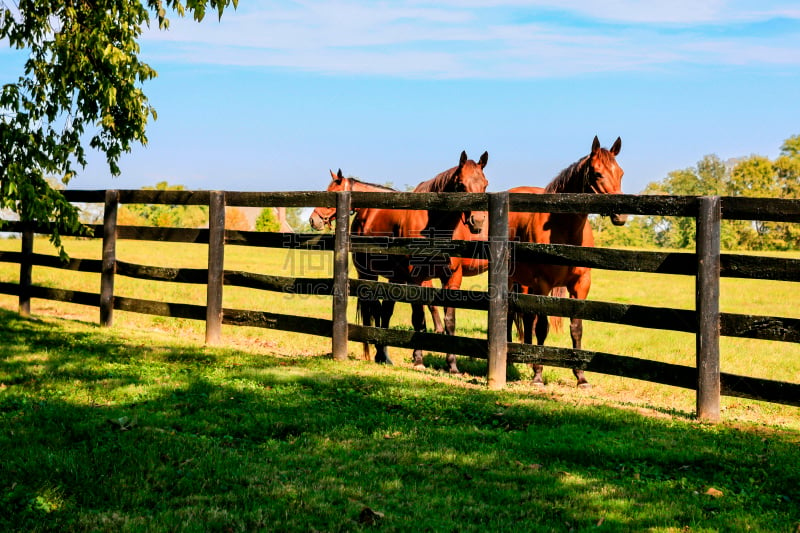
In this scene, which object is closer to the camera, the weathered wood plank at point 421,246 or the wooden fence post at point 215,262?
the weathered wood plank at point 421,246

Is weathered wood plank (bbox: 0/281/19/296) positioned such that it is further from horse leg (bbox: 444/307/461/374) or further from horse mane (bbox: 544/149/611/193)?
horse mane (bbox: 544/149/611/193)

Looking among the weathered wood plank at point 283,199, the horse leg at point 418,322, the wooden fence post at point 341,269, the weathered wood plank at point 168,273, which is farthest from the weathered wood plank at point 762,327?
the weathered wood plank at point 168,273

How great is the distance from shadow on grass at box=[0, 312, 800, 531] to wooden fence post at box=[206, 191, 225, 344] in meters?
2.23

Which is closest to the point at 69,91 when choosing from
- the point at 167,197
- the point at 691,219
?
the point at 167,197

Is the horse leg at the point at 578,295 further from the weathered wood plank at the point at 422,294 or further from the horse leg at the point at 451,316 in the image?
the weathered wood plank at the point at 422,294

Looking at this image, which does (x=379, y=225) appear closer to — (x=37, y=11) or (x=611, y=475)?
(x=37, y=11)

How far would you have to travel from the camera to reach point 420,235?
386 inches

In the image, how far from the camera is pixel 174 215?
49.5 metres

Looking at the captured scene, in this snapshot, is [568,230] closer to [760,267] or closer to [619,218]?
[619,218]

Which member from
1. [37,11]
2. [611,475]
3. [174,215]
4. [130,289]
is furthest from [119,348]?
[174,215]

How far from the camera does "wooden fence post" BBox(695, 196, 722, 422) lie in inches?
266

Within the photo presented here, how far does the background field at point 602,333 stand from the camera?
866cm

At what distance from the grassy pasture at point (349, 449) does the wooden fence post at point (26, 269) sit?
10.4 ft

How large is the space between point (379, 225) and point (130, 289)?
9487 millimetres
